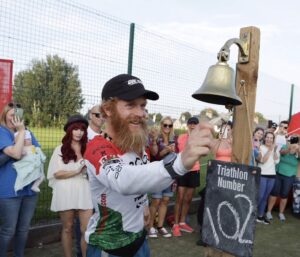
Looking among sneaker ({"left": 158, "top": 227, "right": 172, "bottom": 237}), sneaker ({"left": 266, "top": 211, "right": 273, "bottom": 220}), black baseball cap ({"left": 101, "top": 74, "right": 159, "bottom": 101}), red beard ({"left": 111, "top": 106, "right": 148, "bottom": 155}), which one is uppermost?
black baseball cap ({"left": 101, "top": 74, "right": 159, "bottom": 101})

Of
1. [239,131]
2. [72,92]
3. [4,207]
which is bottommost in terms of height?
[4,207]

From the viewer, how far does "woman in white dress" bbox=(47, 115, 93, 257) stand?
4.10 meters

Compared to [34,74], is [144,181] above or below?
below

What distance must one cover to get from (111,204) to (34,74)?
10.9 ft

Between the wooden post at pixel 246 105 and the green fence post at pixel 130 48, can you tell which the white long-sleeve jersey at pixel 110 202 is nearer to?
the wooden post at pixel 246 105

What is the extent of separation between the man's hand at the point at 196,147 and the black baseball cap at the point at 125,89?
0.59 metres

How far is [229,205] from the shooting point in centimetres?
234

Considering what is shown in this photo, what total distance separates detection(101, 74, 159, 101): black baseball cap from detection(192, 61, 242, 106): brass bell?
1.20 ft

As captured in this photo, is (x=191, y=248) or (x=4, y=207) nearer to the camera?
(x=4, y=207)

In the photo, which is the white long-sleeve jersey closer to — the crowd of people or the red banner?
the crowd of people

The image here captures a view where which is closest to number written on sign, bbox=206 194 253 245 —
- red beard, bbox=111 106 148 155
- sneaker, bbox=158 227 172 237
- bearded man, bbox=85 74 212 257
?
bearded man, bbox=85 74 212 257

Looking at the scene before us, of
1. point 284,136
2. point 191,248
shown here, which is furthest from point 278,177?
point 191,248

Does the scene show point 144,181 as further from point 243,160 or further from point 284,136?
point 284,136

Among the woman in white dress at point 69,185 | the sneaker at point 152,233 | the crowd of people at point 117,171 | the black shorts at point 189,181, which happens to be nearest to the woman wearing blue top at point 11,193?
the crowd of people at point 117,171
